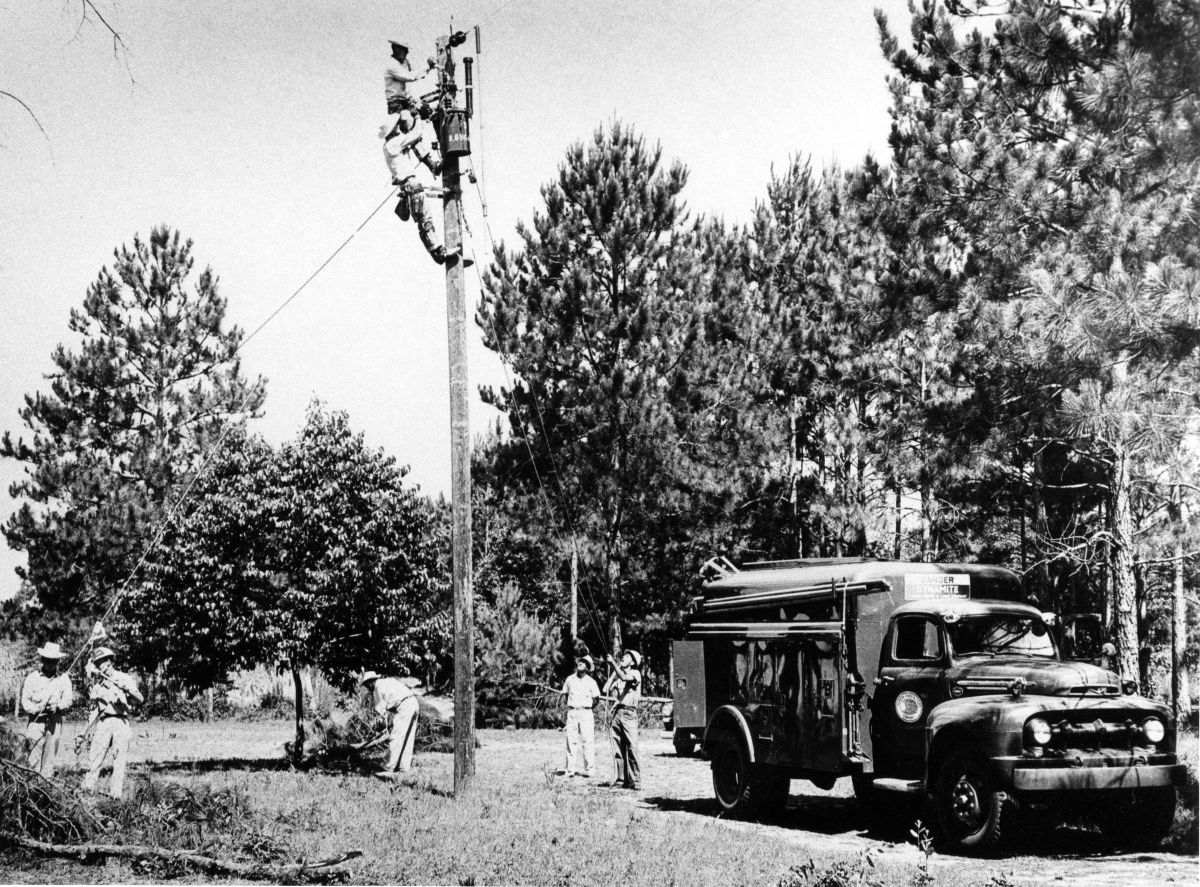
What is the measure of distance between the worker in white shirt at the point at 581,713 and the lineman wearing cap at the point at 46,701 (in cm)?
653

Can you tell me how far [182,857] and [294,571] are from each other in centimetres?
886

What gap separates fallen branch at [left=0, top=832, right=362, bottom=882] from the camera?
8500 mm

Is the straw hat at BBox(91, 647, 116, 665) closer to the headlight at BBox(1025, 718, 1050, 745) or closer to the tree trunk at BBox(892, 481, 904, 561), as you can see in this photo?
the headlight at BBox(1025, 718, 1050, 745)

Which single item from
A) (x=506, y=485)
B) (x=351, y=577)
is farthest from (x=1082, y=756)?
(x=506, y=485)

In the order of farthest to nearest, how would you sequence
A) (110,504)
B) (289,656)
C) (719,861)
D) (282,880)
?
(110,504) → (289,656) → (719,861) → (282,880)

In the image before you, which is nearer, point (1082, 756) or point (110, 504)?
point (1082, 756)

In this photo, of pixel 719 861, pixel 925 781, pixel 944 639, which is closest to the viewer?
pixel 719 861

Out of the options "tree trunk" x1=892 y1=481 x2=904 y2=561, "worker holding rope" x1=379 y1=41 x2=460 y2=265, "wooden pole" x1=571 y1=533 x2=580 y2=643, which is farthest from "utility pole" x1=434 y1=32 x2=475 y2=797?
"wooden pole" x1=571 y1=533 x2=580 y2=643

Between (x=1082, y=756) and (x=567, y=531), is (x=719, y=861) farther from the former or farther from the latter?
(x=567, y=531)

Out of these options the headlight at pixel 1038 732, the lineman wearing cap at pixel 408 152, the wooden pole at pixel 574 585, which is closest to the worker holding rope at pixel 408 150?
the lineman wearing cap at pixel 408 152

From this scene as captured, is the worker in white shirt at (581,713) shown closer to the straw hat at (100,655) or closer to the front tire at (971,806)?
the straw hat at (100,655)

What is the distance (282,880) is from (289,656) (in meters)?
9.22

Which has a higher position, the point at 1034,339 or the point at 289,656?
the point at 1034,339

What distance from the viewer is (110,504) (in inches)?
872
